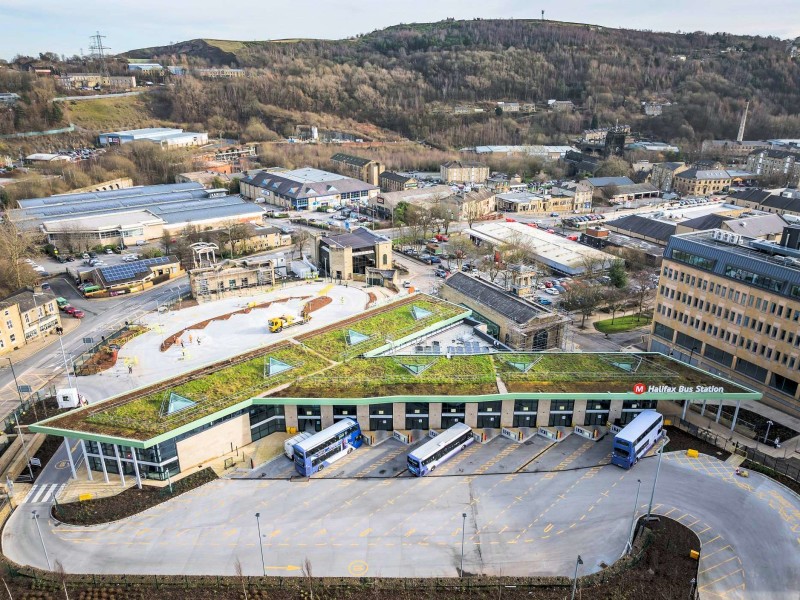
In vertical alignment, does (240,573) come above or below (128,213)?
below

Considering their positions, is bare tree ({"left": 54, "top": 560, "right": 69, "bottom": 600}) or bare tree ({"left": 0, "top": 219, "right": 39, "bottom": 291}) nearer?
bare tree ({"left": 54, "top": 560, "right": 69, "bottom": 600})

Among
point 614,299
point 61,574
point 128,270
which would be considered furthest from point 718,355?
point 128,270

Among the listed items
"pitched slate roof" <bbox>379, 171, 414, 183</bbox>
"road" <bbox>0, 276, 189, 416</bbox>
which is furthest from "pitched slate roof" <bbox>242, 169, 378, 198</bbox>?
"road" <bbox>0, 276, 189, 416</bbox>

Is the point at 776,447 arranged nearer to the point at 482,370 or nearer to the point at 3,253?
the point at 482,370

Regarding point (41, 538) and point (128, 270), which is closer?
point (41, 538)

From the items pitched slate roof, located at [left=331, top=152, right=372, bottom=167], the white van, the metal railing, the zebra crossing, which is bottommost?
the zebra crossing

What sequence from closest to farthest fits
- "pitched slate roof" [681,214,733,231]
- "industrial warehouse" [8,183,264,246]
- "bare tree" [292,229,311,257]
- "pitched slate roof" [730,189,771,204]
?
"pitched slate roof" [681,214,733,231], "industrial warehouse" [8,183,264,246], "bare tree" [292,229,311,257], "pitched slate roof" [730,189,771,204]

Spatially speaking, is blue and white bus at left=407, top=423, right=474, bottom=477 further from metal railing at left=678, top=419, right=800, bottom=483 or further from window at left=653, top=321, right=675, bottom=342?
window at left=653, top=321, right=675, bottom=342

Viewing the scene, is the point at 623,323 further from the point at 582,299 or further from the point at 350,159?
the point at 350,159
